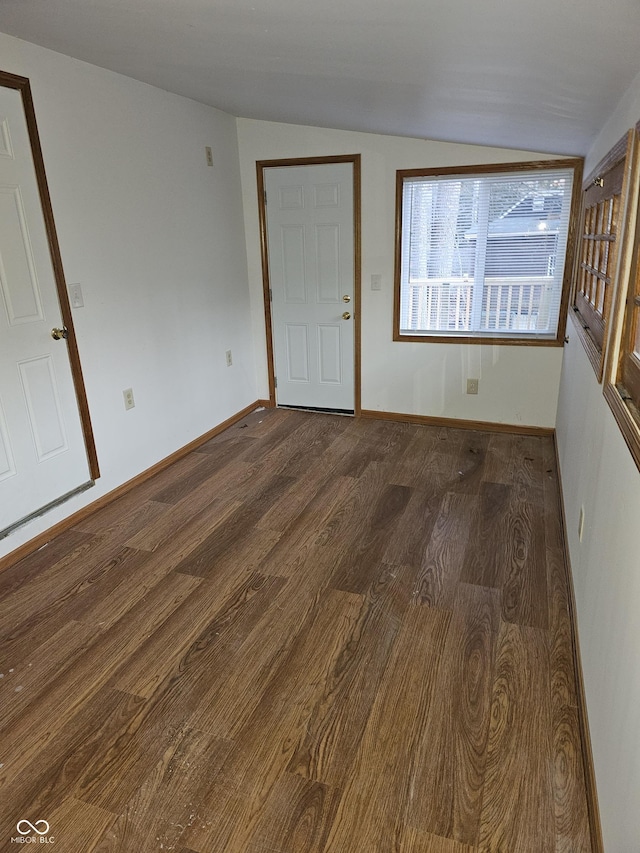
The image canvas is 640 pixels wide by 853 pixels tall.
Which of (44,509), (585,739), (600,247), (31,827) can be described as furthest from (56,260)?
(585,739)

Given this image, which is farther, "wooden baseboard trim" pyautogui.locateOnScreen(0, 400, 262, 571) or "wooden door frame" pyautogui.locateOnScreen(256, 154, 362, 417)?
"wooden door frame" pyautogui.locateOnScreen(256, 154, 362, 417)

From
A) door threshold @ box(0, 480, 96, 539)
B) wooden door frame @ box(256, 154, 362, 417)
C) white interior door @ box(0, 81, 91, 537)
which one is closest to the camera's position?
white interior door @ box(0, 81, 91, 537)

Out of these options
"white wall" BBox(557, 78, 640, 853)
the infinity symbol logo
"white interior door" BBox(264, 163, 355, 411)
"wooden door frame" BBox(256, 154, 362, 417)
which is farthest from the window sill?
the infinity symbol logo

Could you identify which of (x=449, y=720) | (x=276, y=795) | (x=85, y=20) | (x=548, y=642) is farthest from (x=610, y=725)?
(x=85, y=20)

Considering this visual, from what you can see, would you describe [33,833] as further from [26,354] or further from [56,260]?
[56,260]

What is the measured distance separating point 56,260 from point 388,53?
6.05ft

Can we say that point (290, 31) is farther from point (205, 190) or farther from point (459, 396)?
point (459, 396)

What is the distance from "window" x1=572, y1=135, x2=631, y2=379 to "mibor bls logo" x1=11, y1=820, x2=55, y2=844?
2.21 meters

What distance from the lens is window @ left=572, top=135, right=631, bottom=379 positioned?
1963 millimetres

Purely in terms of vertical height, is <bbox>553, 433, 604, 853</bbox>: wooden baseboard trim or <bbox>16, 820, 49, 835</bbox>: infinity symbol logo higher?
<bbox>553, 433, 604, 853</bbox>: wooden baseboard trim

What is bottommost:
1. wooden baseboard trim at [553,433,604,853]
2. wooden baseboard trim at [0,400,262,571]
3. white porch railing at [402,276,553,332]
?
wooden baseboard trim at [553,433,604,853]

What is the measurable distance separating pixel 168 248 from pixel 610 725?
334 cm

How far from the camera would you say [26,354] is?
2600 millimetres

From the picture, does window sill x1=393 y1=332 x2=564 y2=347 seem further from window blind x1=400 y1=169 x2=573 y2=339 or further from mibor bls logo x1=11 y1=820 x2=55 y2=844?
mibor bls logo x1=11 y1=820 x2=55 y2=844
